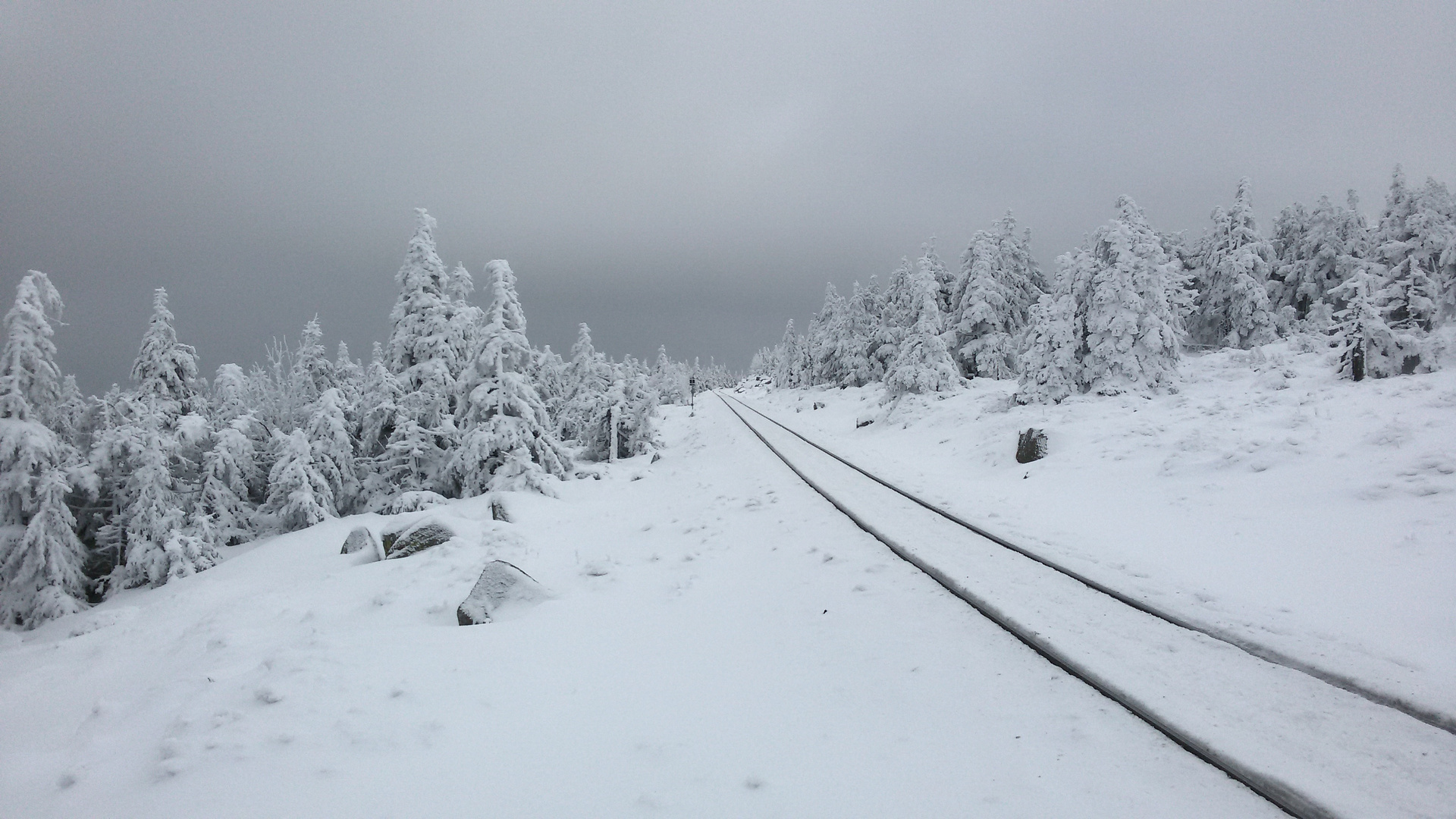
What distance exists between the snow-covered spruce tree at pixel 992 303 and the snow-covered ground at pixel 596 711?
3513cm

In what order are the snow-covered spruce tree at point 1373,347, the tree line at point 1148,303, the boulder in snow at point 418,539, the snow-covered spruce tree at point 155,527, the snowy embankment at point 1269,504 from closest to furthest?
1. the snowy embankment at point 1269,504
2. the boulder in snow at point 418,539
3. the snow-covered spruce tree at point 1373,347
4. the snow-covered spruce tree at point 155,527
5. the tree line at point 1148,303

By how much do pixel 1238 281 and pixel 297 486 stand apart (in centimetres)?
5439

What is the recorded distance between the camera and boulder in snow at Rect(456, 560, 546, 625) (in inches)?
284

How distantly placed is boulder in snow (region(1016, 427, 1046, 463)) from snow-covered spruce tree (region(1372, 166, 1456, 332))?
410 inches

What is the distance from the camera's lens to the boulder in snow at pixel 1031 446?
16547 millimetres

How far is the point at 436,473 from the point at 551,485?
645 cm

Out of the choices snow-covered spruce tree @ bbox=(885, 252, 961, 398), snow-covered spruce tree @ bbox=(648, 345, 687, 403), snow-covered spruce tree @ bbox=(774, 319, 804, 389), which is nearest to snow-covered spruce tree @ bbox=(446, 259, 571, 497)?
snow-covered spruce tree @ bbox=(885, 252, 961, 398)

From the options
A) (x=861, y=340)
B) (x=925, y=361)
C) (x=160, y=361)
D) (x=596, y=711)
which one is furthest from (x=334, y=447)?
(x=861, y=340)

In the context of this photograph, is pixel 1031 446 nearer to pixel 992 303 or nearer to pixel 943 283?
pixel 992 303

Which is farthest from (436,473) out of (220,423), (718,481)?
(220,423)

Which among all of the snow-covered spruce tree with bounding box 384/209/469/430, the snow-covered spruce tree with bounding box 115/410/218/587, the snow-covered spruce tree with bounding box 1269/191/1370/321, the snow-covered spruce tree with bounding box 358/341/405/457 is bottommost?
the snow-covered spruce tree with bounding box 115/410/218/587

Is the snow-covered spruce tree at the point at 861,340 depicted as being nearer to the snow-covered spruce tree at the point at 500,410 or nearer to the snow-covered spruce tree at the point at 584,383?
the snow-covered spruce tree at the point at 584,383

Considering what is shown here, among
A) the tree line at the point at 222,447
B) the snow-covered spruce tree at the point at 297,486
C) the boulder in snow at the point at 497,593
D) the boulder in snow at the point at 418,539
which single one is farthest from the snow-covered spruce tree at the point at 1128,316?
the snow-covered spruce tree at the point at 297,486

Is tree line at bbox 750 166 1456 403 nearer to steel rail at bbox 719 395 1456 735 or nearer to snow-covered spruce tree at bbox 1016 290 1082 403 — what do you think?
snow-covered spruce tree at bbox 1016 290 1082 403
